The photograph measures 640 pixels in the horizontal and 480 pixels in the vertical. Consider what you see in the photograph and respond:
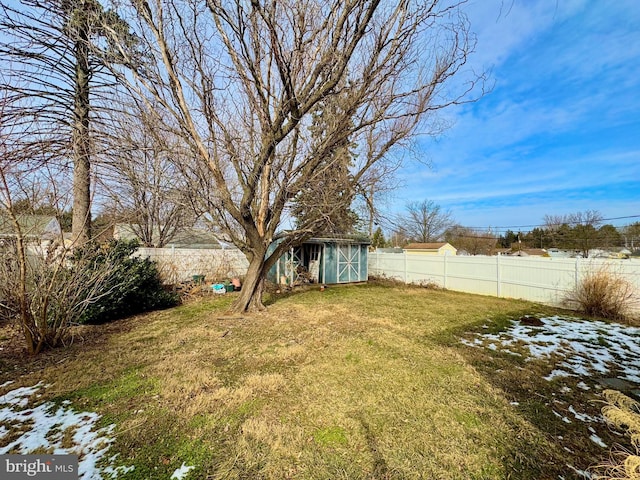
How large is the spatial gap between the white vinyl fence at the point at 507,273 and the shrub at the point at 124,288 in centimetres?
941

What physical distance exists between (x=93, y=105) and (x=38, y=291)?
4.37m

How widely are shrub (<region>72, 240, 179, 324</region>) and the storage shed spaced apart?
14.9 ft

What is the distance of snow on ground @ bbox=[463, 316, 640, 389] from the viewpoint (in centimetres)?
355

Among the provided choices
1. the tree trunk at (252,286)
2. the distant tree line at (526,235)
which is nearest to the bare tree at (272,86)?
the tree trunk at (252,286)

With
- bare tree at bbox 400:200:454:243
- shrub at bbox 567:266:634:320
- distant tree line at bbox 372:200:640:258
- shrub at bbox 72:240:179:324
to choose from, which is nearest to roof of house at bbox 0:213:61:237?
shrub at bbox 72:240:179:324

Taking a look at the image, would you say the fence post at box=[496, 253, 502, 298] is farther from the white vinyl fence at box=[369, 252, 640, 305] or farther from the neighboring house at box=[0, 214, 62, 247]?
the neighboring house at box=[0, 214, 62, 247]

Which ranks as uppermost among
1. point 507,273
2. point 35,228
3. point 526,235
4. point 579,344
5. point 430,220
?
point 430,220

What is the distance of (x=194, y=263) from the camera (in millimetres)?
9828

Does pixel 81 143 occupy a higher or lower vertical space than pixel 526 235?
higher

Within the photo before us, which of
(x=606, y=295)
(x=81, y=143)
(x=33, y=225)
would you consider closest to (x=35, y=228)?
(x=33, y=225)

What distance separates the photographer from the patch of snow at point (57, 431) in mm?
1914

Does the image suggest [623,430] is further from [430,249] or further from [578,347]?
[430,249]

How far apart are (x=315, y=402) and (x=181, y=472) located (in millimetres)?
1232

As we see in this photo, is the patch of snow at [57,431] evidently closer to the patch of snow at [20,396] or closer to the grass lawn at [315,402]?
the patch of snow at [20,396]
